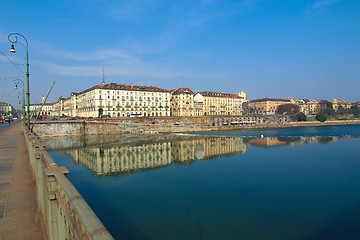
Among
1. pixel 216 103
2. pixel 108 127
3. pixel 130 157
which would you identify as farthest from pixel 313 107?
pixel 130 157

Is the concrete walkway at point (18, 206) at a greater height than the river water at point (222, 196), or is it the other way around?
the concrete walkway at point (18, 206)

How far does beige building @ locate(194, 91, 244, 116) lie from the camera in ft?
355

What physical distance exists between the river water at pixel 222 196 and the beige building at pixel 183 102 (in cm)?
6530

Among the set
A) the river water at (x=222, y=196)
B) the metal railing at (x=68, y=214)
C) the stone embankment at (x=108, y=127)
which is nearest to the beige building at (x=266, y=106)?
the stone embankment at (x=108, y=127)

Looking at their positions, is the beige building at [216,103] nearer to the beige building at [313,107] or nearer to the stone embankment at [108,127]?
the stone embankment at [108,127]

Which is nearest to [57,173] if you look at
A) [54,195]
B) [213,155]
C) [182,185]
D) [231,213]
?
[54,195]

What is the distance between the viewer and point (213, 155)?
3791cm

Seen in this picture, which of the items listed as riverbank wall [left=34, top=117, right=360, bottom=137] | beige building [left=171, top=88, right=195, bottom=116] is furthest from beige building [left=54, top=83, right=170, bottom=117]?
riverbank wall [left=34, top=117, right=360, bottom=137]

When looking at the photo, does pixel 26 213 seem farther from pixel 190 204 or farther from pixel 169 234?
pixel 190 204

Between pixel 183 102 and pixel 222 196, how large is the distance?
269 ft

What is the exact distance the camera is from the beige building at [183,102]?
9875 centimetres

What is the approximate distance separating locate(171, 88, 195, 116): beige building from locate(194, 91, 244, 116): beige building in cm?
512

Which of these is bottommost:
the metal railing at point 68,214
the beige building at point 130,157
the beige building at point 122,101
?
the beige building at point 130,157

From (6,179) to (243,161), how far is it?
28501mm
